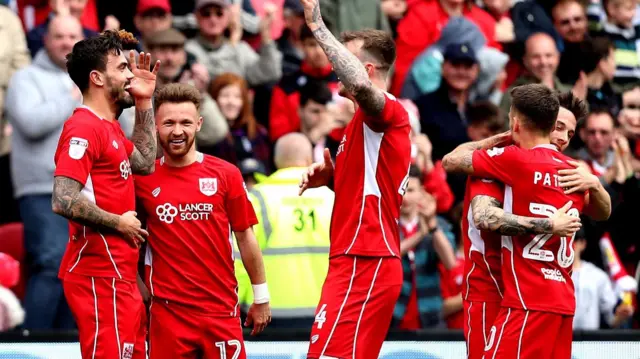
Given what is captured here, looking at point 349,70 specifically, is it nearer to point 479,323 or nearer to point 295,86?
point 479,323

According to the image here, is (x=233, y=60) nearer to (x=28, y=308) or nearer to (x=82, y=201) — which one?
(x=28, y=308)

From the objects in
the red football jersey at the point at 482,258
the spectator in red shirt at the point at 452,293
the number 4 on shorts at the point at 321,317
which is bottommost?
the spectator in red shirt at the point at 452,293

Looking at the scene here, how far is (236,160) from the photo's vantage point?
11.8 m

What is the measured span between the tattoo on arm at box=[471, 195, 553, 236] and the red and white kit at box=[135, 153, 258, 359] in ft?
5.50

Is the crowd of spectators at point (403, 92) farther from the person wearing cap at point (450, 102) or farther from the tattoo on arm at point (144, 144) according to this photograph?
the tattoo on arm at point (144, 144)

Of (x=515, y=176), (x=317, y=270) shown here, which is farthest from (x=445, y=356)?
(x=515, y=176)

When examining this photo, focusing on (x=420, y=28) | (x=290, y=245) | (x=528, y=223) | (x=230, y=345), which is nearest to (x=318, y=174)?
(x=230, y=345)

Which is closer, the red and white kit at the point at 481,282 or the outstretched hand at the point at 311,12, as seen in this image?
the outstretched hand at the point at 311,12

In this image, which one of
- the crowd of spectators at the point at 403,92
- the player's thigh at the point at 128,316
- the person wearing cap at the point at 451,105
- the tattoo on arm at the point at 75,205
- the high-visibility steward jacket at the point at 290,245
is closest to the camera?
the tattoo on arm at the point at 75,205

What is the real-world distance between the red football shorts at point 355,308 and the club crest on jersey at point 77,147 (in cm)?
171

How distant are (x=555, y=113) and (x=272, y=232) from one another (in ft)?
9.68

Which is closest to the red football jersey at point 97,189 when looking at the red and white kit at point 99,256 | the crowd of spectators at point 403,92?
the red and white kit at point 99,256

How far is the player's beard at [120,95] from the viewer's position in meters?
8.16

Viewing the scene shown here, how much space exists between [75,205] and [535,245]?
2.79 m
